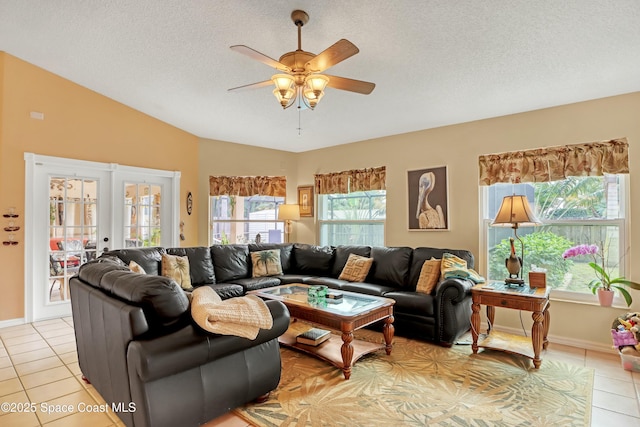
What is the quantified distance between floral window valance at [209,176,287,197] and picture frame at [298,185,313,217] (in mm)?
289

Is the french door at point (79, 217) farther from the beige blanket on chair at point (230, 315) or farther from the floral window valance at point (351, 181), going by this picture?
the beige blanket on chair at point (230, 315)

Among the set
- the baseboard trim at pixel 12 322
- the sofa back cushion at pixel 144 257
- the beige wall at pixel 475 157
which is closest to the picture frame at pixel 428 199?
the beige wall at pixel 475 157

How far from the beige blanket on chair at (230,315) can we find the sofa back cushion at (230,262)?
7.87 ft

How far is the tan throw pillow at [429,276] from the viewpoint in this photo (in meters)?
3.71

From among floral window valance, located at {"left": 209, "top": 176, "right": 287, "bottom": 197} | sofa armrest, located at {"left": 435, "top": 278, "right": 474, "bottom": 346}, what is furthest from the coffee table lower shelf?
floral window valance, located at {"left": 209, "top": 176, "right": 287, "bottom": 197}

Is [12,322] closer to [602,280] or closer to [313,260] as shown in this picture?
[313,260]

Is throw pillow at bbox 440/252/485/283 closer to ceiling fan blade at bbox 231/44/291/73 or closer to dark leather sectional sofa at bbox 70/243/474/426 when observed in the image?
dark leather sectional sofa at bbox 70/243/474/426

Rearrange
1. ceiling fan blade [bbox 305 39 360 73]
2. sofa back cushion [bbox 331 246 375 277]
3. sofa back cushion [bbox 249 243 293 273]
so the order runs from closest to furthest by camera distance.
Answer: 1. ceiling fan blade [bbox 305 39 360 73]
2. sofa back cushion [bbox 331 246 375 277]
3. sofa back cushion [bbox 249 243 293 273]

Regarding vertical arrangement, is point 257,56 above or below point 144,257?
above

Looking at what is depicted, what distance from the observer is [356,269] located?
4.43 meters

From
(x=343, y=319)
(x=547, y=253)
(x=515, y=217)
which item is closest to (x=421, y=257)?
(x=515, y=217)

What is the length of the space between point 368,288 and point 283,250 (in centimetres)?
169

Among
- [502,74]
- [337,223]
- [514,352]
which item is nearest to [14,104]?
[337,223]

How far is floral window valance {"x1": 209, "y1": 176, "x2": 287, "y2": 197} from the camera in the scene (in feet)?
18.4
